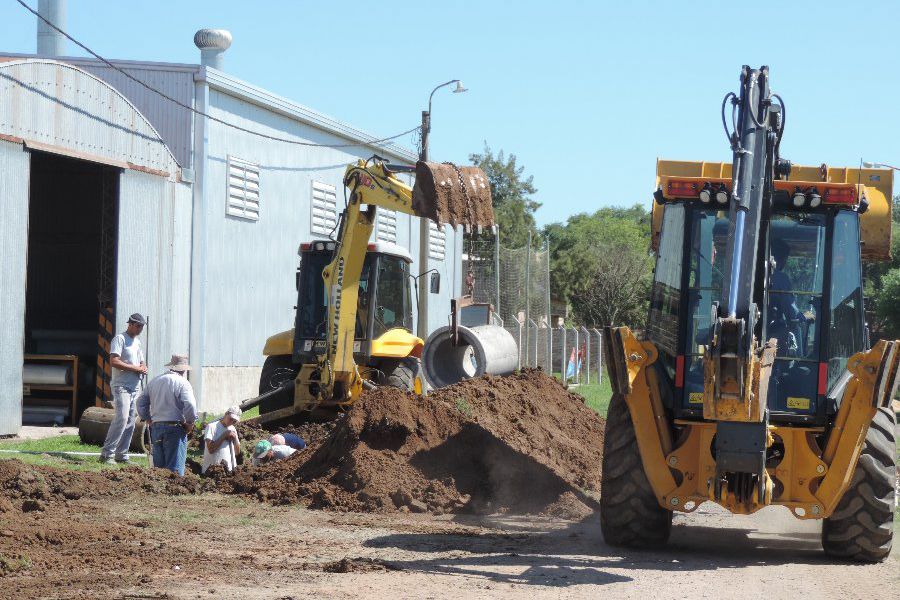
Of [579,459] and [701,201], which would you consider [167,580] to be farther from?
[579,459]

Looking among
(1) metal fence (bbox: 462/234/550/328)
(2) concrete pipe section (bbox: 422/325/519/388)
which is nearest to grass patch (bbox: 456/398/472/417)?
(2) concrete pipe section (bbox: 422/325/519/388)

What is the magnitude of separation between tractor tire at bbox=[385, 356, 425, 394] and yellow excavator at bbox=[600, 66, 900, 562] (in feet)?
24.4

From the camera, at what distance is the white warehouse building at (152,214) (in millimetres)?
17953

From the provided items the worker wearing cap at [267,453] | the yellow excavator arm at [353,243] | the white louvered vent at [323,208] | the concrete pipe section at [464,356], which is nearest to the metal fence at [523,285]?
the white louvered vent at [323,208]

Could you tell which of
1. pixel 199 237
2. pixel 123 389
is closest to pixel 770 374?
pixel 123 389

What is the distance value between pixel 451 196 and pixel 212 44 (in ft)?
49.0

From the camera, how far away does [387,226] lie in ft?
104

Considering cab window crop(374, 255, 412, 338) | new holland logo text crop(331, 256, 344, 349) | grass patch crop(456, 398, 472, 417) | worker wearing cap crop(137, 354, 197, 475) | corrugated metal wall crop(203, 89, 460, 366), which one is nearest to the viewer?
worker wearing cap crop(137, 354, 197, 475)

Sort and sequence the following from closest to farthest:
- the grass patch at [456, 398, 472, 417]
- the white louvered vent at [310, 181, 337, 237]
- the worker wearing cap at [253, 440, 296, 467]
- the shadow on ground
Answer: the shadow on ground → the grass patch at [456, 398, 472, 417] → the worker wearing cap at [253, 440, 296, 467] → the white louvered vent at [310, 181, 337, 237]

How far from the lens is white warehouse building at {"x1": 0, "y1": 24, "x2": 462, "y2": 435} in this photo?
18.0 m

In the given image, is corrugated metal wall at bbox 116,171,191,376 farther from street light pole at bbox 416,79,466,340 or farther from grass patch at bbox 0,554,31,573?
grass patch at bbox 0,554,31,573

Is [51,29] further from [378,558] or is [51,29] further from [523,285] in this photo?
[378,558]

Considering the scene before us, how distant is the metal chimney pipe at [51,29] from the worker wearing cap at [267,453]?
712 inches

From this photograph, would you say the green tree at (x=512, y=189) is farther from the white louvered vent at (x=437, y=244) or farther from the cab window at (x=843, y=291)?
the cab window at (x=843, y=291)
